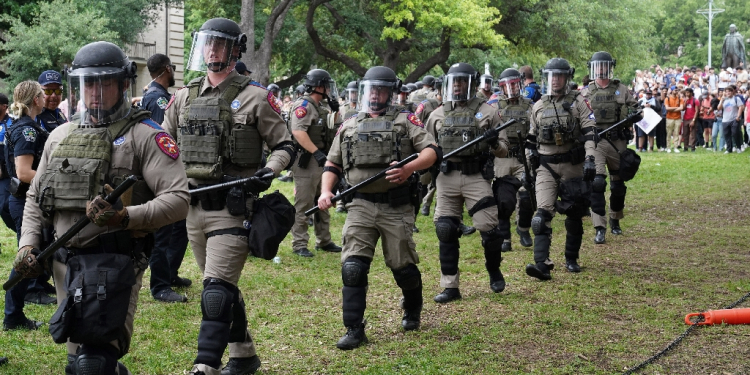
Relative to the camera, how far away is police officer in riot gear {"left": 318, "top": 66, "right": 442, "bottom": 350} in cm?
634

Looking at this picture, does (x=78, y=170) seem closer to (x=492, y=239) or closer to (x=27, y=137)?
(x=27, y=137)

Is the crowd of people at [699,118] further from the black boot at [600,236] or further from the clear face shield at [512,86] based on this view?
the clear face shield at [512,86]

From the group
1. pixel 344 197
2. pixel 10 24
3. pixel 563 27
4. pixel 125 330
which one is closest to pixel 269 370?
pixel 344 197

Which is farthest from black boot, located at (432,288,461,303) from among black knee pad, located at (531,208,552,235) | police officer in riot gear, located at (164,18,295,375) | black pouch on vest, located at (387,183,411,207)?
police officer in riot gear, located at (164,18,295,375)

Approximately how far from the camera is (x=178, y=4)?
3381 centimetres

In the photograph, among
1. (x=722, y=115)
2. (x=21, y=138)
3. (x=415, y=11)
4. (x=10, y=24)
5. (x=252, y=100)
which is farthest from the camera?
(x=415, y=11)

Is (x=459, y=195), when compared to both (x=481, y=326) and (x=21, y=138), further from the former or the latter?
(x=21, y=138)

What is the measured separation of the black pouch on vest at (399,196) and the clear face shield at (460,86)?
1852 mm

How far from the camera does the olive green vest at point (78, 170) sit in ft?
13.3

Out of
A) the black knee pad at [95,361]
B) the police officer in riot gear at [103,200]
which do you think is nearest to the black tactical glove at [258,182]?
the police officer in riot gear at [103,200]

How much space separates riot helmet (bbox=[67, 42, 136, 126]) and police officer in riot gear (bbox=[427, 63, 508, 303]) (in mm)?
4014

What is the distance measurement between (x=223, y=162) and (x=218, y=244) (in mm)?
573

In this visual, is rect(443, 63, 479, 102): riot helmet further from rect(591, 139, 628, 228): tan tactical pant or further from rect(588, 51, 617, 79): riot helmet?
rect(588, 51, 617, 79): riot helmet

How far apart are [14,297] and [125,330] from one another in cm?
308
